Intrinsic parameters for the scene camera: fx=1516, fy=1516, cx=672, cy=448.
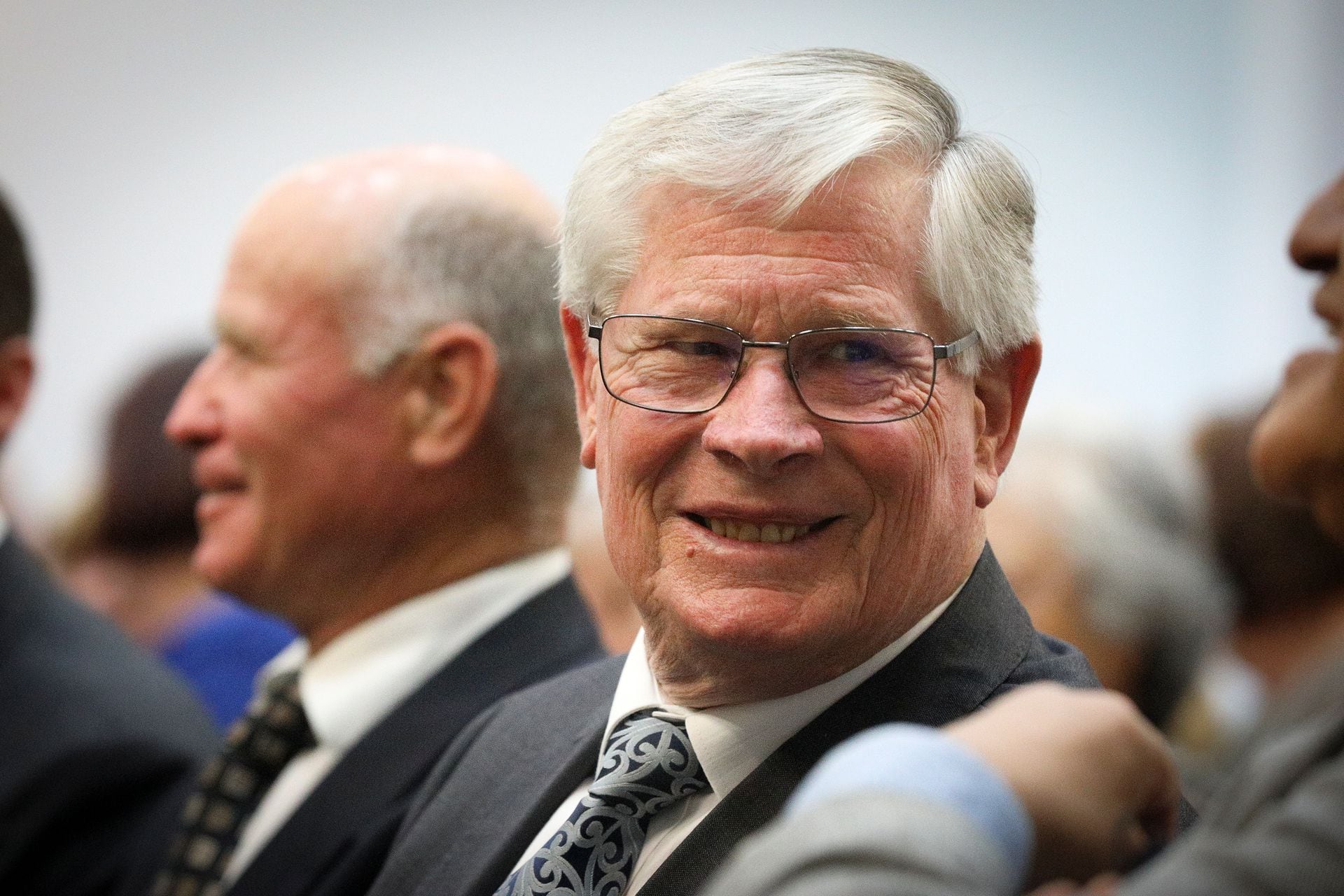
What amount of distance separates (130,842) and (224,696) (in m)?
0.98

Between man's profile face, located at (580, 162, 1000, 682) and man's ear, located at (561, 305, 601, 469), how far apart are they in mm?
207

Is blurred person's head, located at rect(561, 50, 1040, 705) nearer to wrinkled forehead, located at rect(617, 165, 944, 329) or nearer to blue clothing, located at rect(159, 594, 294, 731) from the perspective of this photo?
wrinkled forehead, located at rect(617, 165, 944, 329)

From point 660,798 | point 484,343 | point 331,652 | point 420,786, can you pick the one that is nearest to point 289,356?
point 484,343

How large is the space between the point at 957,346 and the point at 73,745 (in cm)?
168

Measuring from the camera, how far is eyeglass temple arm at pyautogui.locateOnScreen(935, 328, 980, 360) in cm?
146

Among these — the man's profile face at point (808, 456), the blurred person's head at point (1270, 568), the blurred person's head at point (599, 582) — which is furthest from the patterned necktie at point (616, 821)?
the blurred person's head at point (599, 582)

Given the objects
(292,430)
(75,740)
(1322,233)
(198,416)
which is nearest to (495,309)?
(292,430)

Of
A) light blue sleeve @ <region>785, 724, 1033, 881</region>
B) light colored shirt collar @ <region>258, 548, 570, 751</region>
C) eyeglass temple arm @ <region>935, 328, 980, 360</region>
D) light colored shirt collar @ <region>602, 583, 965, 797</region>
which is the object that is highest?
eyeglass temple arm @ <region>935, 328, 980, 360</region>

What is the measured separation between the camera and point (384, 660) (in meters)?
2.34

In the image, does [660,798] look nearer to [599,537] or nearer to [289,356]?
[289,356]

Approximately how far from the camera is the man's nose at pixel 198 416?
7.95ft

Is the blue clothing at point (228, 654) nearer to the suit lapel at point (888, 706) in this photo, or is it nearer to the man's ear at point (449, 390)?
the man's ear at point (449, 390)

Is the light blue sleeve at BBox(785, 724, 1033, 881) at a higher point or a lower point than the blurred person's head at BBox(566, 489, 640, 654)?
higher

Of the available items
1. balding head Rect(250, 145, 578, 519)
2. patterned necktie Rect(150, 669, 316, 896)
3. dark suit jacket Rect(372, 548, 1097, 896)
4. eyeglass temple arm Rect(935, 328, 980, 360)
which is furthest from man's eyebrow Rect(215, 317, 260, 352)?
eyeglass temple arm Rect(935, 328, 980, 360)
